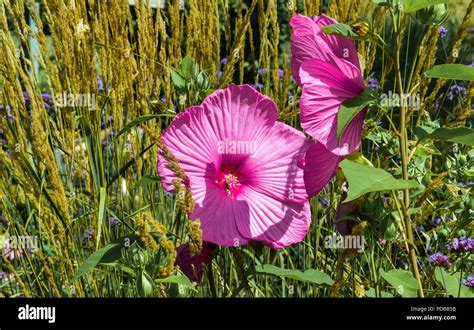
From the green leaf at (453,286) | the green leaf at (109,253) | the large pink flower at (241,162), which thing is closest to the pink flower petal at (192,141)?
the large pink flower at (241,162)

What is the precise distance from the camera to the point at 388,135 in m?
1.11

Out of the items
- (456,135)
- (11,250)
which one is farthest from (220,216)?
(11,250)

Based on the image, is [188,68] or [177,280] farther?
[188,68]

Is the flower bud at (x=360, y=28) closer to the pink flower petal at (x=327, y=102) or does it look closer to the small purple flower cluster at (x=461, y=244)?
the pink flower petal at (x=327, y=102)

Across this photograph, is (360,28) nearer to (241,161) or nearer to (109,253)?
(241,161)

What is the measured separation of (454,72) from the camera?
0.83 meters

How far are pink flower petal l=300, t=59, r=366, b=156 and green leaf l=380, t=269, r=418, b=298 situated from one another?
19cm

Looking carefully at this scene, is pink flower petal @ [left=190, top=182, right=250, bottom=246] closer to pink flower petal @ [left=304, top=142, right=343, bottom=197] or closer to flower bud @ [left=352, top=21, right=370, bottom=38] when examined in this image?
pink flower petal @ [left=304, top=142, right=343, bottom=197]

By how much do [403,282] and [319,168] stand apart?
198mm

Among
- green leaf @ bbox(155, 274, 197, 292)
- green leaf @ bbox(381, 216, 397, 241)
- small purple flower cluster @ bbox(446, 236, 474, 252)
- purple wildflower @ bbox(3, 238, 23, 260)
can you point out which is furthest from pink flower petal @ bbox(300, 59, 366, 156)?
purple wildflower @ bbox(3, 238, 23, 260)

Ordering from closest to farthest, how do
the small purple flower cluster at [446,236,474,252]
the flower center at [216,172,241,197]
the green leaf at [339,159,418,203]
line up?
the green leaf at [339,159,418,203], the flower center at [216,172,241,197], the small purple flower cluster at [446,236,474,252]

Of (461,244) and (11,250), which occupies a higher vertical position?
(461,244)

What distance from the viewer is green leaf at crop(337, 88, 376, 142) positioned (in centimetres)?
79
